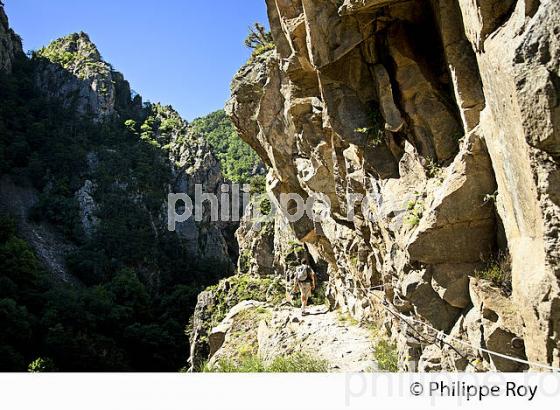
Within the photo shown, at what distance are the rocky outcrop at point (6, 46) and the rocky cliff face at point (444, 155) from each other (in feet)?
232

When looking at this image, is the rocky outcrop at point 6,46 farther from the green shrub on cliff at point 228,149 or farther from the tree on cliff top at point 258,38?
the tree on cliff top at point 258,38

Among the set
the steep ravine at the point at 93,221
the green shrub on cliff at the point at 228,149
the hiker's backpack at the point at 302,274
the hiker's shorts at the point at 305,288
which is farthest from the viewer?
the green shrub on cliff at the point at 228,149

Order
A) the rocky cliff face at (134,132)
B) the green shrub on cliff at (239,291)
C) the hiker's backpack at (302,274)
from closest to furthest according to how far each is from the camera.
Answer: the hiker's backpack at (302,274)
the green shrub on cliff at (239,291)
the rocky cliff face at (134,132)

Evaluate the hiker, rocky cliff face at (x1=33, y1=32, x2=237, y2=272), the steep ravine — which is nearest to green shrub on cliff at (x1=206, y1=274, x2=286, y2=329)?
the hiker

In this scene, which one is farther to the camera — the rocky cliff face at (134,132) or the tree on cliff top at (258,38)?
the rocky cliff face at (134,132)

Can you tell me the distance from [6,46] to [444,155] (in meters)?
79.2

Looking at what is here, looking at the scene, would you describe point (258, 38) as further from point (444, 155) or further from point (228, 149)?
point (228, 149)

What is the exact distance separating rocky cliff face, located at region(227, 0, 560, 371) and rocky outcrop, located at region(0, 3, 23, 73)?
7078 cm

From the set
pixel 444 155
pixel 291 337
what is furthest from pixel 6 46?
pixel 444 155

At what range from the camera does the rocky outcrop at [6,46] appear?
70250mm

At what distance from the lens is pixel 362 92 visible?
10773 mm

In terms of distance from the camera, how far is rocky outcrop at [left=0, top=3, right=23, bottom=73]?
70.2m

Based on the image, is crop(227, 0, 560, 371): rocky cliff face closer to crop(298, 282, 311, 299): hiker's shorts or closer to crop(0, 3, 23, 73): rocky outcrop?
crop(298, 282, 311, 299): hiker's shorts

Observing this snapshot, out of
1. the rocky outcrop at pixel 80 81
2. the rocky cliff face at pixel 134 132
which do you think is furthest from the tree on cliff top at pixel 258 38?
the rocky outcrop at pixel 80 81
